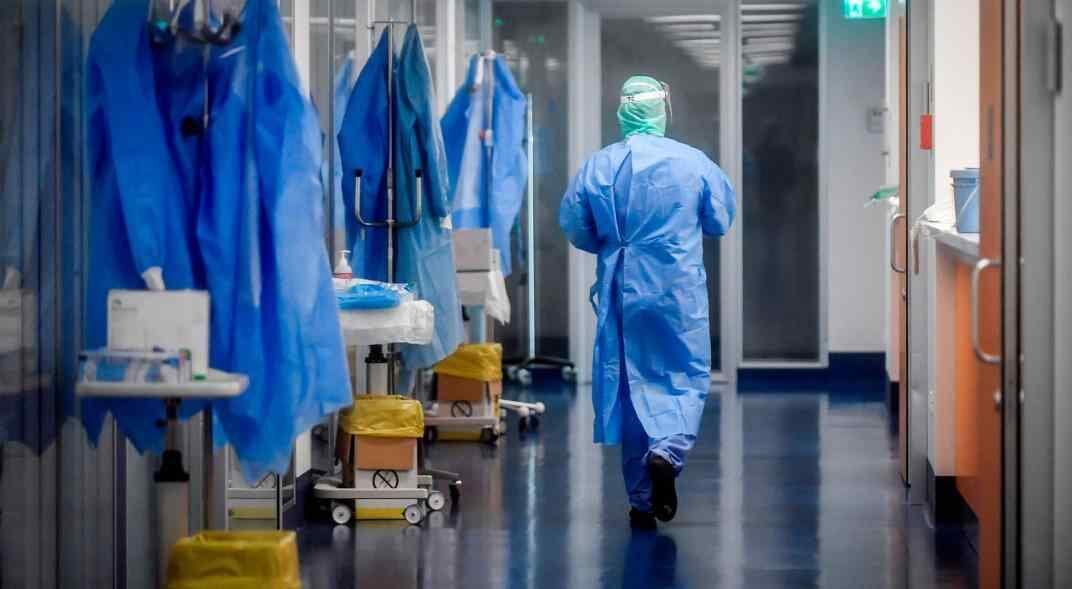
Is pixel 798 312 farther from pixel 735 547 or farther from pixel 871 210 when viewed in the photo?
pixel 735 547

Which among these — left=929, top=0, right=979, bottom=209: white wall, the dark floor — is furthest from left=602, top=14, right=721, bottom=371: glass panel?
left=929, top=0, right=979, bottom=209: white wall

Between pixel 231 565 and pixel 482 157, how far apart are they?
4907 millimetres

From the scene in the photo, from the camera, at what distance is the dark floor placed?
4.82 metres

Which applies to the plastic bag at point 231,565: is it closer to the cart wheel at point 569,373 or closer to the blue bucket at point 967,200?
the blue bucket at point 967,200

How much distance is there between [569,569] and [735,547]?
61 centimetres

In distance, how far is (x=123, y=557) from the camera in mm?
4070

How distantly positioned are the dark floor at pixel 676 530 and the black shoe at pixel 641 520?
0.07 meters

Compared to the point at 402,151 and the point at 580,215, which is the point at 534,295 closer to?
the point at 402,151

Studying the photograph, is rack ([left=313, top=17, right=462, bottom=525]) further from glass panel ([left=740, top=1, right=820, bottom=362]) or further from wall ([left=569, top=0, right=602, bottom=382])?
glass panel ([left=740, top=1, right=820, bottom=362])

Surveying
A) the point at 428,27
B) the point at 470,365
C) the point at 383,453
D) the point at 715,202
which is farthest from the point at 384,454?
the point at 428,27

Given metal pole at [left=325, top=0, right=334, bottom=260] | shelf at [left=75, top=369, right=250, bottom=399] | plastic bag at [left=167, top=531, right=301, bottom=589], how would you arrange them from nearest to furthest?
shelf at [left=75, top=369, right=250, bottom=399] < plastic bag at [left=167, top=531, right=301, bottom=589] < metal pole at [left=325, top=0, right=334, bottom=260]

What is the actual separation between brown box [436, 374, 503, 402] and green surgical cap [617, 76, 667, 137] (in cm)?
209

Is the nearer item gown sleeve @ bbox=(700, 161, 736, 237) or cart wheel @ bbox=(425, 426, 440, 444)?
gown sleeve @ bbox=(700, 161, 736, 237)

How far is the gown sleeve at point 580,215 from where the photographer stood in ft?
18.9
